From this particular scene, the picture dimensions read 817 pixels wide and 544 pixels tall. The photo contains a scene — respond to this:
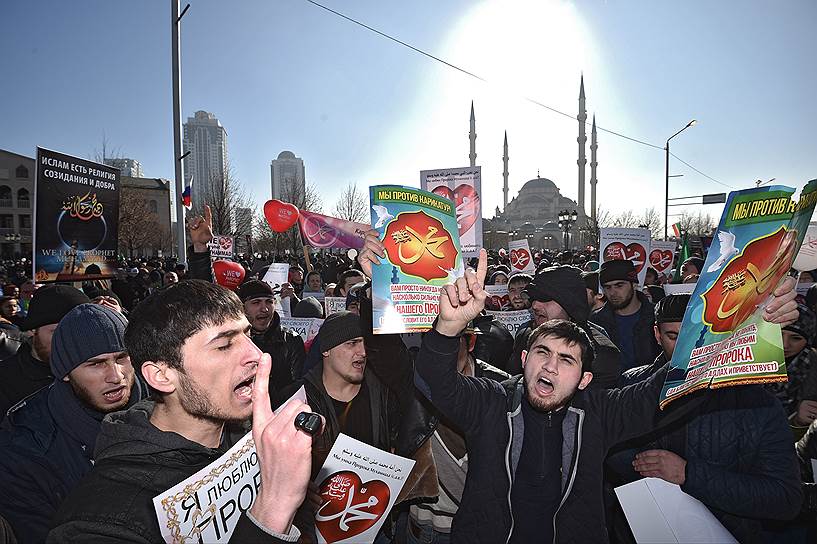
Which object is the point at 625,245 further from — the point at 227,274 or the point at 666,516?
the point at 666,516

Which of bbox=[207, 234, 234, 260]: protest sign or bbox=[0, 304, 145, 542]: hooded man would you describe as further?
bbox=[207, 234, 234, 260]: protest sign

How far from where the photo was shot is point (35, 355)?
11.8ft

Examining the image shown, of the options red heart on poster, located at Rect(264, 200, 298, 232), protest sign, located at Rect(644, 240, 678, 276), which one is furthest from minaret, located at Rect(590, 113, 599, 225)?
red heart on poster, located at Rect(264, 200, 298, 232)

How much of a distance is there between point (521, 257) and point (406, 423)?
28.4 ft

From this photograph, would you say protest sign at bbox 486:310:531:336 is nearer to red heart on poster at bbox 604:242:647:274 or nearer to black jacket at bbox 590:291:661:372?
black jacket at bbox 590:291:661:372

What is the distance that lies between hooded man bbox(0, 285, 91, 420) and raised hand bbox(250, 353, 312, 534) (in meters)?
2.97

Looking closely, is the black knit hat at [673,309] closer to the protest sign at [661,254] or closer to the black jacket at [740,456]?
the black jacket at [740,456]

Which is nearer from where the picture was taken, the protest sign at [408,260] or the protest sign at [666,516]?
the protest sign at [666,516]

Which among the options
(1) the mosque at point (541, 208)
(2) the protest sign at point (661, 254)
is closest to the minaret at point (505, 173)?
(1) the mosque at point (541, 208)

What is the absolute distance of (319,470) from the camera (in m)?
2.63

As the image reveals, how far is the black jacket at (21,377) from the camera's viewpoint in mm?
3422

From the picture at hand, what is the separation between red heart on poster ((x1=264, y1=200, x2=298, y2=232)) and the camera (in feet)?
28.2

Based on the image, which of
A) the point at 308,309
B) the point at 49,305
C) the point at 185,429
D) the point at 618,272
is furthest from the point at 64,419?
the point at 618,272

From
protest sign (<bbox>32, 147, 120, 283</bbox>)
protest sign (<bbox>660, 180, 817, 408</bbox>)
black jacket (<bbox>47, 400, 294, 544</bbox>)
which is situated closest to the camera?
black jacket (<bbox>47, 400, 294, 544</bbox>)
